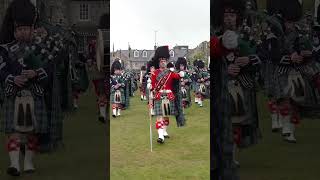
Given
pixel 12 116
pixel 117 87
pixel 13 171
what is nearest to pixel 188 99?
pixel 117 87

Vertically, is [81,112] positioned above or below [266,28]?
below

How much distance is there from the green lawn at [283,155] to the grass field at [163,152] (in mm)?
405

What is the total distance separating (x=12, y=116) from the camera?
5543mm

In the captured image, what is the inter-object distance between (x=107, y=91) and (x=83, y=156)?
0.63 meters

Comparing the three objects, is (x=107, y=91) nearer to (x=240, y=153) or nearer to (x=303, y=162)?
(x=240, y=153)

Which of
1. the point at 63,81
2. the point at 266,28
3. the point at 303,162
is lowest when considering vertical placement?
the point at 303,162

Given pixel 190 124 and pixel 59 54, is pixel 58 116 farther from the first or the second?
pixel 190 124

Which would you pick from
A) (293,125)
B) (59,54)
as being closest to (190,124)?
(293,125)

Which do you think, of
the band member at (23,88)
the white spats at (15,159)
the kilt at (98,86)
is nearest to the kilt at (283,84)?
the kilt at (98,86)

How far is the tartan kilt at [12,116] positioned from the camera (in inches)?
218

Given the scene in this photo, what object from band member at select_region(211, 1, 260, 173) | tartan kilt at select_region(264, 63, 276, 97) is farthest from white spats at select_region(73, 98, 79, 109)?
tartan kilt at select_region(264, 63, 276, 97)

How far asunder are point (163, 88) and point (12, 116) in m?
1.43

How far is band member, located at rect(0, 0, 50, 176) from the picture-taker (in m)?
5.48

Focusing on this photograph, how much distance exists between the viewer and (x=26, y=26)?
5.51 m
